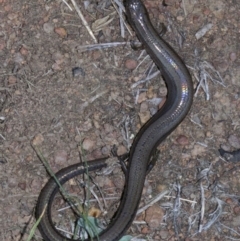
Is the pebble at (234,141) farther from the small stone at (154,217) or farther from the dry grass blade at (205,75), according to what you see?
the small stone at (154,217)


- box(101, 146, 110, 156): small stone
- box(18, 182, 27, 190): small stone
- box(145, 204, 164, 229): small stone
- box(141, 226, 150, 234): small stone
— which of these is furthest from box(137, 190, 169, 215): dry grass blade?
box(18, 182, 27, 190): small stone

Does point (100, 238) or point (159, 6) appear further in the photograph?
point (159, 6)

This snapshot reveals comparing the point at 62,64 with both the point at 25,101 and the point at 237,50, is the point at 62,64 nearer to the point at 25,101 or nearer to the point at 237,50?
the point at 25,101

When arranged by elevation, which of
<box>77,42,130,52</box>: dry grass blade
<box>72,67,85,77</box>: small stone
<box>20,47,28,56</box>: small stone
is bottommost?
<box>72,67,85,77</box>: small stone

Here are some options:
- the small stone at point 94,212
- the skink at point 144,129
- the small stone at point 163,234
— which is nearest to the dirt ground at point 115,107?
the small stone at point 163,234

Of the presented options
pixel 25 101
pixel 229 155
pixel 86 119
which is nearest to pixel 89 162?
pixel 86 119

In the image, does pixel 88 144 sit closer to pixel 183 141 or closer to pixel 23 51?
pixel 183 141

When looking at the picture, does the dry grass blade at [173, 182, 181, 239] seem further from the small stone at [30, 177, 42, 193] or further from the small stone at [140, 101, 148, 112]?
the small stone at [30, 177, 42, 193]
